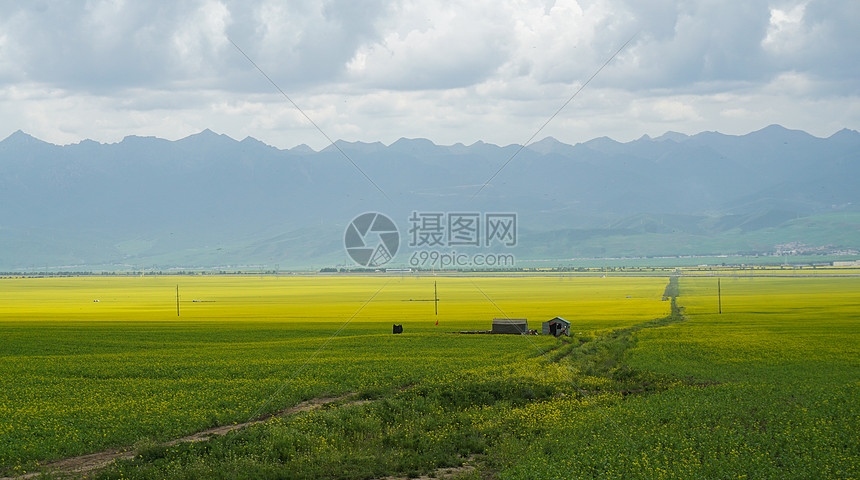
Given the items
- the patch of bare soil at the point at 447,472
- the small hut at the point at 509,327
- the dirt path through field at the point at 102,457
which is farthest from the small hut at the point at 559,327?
the patch of bare soil at the point at 447,472

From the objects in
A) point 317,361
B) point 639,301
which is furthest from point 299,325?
point 639,301

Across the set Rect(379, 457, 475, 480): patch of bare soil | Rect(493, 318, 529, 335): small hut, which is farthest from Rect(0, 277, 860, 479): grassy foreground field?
Rect(493, 318, 529, 335): small hut

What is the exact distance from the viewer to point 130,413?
22141mm

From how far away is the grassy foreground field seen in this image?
54.5ft

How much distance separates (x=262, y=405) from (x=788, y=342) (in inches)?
1377

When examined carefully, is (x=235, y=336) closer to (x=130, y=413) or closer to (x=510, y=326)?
(x=510, y=326)

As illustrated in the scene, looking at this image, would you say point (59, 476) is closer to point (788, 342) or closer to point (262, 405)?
point (262, 405)

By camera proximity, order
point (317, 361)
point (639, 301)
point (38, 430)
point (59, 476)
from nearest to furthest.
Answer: point (59, 476) → point (38, 430) → point (317, 361) → point (639, 301)

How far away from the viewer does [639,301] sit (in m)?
98.6

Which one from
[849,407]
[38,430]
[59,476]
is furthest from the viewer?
[849,407]

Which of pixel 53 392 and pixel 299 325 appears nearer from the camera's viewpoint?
Result: pixel 53 392

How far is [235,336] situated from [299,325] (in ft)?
36.1

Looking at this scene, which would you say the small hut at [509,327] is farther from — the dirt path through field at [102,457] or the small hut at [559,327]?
the dirt path through field at [102,457]

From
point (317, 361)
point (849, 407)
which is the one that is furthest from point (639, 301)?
point (849, 407)
